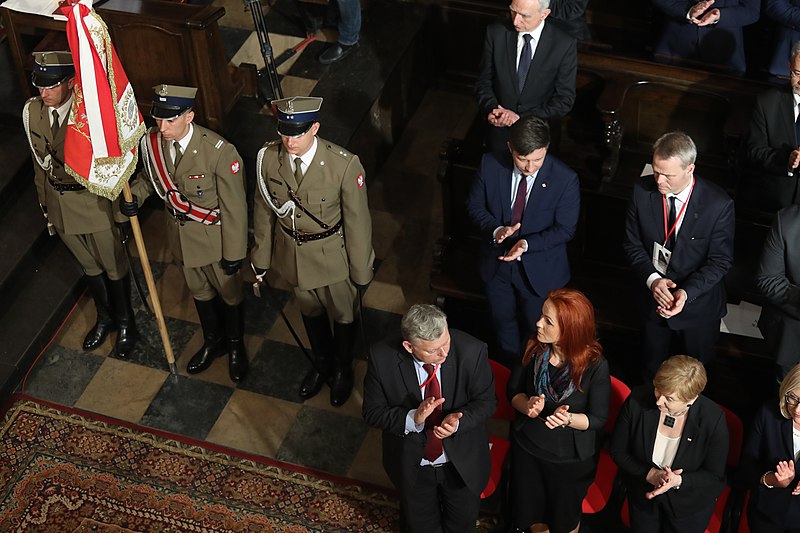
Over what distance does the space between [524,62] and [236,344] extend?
82.3 inches

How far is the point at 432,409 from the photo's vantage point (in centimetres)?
416

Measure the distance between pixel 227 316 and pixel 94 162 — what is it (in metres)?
1.08

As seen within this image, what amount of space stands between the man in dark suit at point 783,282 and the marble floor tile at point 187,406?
275 cm

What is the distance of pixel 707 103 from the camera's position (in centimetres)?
605

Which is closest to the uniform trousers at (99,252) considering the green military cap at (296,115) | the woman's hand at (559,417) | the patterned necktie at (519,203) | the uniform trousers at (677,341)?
the green military cap at (296,115)

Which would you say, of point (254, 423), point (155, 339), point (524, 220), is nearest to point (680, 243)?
point (524, 220)

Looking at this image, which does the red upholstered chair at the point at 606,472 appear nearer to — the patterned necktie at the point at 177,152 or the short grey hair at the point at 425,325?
the short grey hair at the point at 425,325

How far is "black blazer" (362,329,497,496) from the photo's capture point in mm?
4297

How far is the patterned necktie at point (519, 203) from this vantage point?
16.0ft

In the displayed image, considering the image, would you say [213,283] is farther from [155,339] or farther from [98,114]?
[98,114]

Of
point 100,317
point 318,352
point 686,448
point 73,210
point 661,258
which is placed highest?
point 661,258

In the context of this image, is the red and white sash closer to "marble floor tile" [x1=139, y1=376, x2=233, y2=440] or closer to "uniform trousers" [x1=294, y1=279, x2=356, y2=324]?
"uniform trousers" [x1=294, y1=279, x2=356, y2=324]

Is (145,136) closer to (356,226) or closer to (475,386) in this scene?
(356,226)

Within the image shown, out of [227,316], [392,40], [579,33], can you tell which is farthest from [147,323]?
[579,33]
